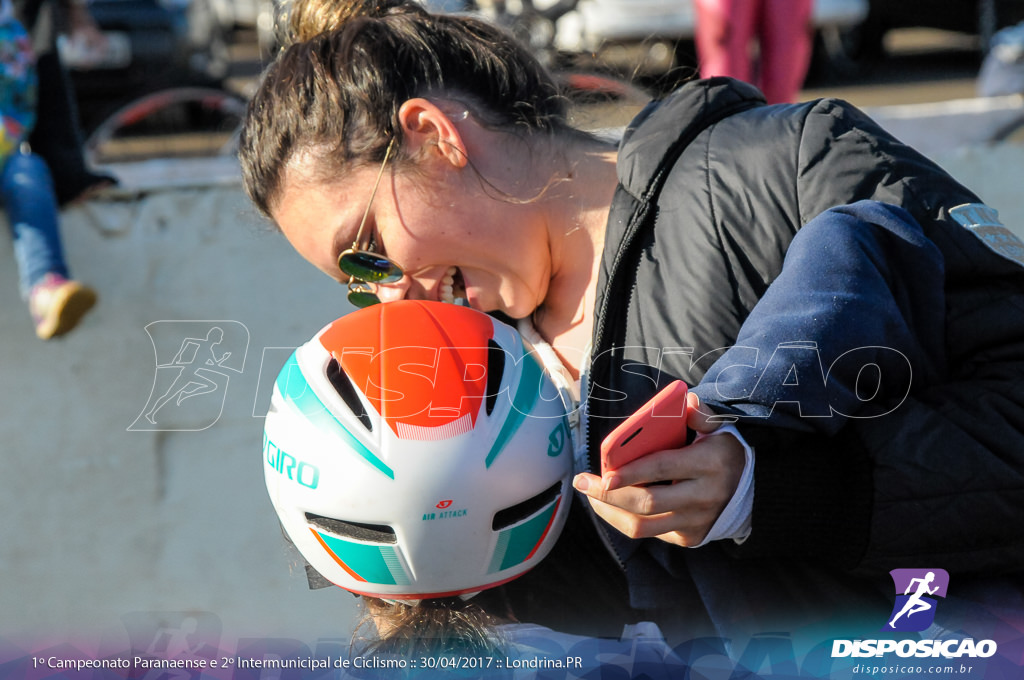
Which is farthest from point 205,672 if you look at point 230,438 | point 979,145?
point 979,145

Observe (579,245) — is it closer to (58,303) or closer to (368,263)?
(368,263)

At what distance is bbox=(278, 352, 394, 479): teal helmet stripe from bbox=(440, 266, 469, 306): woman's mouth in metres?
0.37

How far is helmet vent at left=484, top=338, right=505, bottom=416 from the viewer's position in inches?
67.9

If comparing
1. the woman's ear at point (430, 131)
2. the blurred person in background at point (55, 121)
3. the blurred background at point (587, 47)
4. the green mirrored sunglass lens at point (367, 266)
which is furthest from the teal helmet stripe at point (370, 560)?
the blurred background at point (587, 47)

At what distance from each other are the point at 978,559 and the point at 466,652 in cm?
84

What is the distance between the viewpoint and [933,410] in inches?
61.2

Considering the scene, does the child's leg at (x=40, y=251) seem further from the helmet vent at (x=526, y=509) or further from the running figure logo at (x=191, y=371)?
the helmet vent at (x=526, y=509)

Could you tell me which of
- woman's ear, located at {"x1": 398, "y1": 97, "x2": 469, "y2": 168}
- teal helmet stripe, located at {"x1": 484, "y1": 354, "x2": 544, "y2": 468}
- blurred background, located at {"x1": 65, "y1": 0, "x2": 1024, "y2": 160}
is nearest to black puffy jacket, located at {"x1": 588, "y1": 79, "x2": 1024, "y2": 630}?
teal helmet stripe, located at {"x1": 484, "y1": 354, "x2": 544, "y2": 468}

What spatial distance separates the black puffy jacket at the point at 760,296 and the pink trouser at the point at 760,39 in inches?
97.0

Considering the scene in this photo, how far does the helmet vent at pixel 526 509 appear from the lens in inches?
67.9

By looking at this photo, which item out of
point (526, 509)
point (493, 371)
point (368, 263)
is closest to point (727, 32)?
point (368, 263)

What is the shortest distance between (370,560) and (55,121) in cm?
265

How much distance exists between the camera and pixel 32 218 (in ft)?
10.5

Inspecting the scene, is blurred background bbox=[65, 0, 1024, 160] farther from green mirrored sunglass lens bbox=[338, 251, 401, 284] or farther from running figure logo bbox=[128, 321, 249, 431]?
green mirrored sunglass lens bbox=[338, 251, 401, 284]
